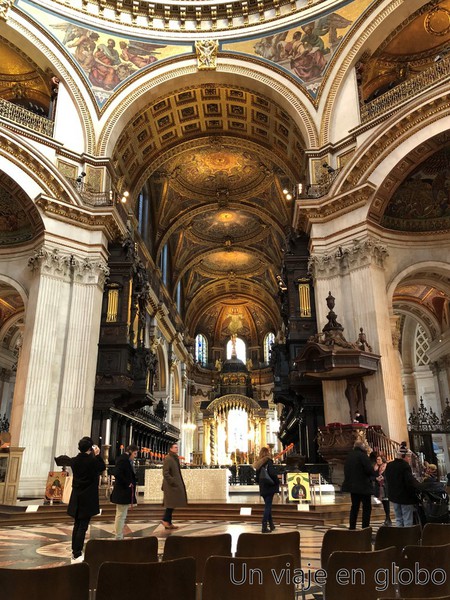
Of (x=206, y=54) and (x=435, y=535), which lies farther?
(x=206, y=54)

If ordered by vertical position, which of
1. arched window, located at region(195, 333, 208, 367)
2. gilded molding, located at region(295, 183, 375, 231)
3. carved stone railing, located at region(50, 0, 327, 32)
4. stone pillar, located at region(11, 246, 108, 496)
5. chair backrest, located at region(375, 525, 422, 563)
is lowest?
chair backrest, located at region(375, 525, 422, 563)

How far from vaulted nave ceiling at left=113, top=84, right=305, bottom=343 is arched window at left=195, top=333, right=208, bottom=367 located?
32.8 inches

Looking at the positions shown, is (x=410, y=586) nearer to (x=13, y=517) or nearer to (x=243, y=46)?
(x=13, y=517)

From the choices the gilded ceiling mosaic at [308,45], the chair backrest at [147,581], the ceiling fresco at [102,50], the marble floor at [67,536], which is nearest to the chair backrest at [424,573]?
the chair backrest at [147,581]

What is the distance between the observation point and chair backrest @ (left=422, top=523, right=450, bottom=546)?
347cm

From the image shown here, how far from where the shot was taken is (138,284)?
693 inches

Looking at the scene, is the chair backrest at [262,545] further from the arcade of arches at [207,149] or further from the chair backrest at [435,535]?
the arcade of arches at [207,149]

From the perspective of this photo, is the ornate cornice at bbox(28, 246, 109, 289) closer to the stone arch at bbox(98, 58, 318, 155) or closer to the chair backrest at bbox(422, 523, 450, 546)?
the stone arch at bbox(98, 58, 318, 155)

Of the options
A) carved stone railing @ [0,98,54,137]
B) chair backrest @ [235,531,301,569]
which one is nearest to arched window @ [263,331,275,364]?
carved stone railing @ [0,98,54,137]

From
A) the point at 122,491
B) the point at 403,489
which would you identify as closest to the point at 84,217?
the point at 122,491

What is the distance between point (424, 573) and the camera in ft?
8.70

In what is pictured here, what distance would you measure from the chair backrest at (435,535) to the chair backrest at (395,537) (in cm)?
12

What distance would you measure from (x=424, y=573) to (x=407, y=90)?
1445cm

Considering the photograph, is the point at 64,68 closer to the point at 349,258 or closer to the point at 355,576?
the point at 349,258
